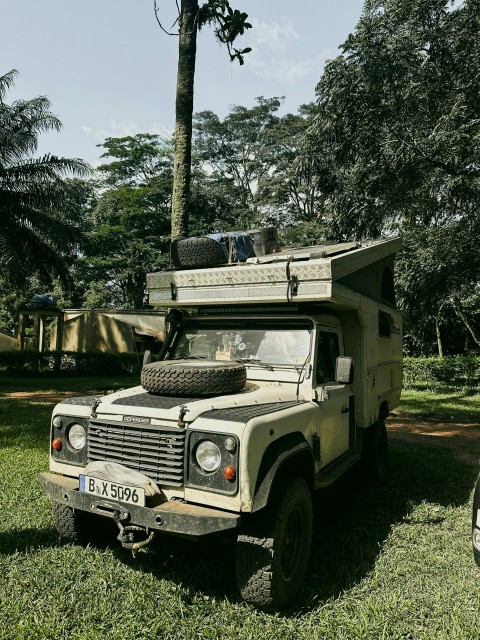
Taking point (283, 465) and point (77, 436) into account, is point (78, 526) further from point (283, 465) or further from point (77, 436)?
point (283, 465)

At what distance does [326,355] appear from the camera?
4.94m

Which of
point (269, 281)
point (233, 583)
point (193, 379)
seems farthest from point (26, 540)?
point (269, 281)

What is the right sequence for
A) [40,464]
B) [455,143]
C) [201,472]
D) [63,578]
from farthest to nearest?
1. [455,143]
2. [40,464]
3. [63,578]
4. [201,472]

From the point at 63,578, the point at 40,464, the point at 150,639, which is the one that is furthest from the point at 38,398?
the point at 150,639

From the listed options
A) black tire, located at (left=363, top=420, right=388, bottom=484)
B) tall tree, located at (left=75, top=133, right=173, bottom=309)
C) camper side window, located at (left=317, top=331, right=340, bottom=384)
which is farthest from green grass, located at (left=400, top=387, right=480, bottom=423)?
tall tree, located at (left=75, top=133, right=173, bottom=309)

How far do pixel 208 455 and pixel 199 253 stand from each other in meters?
2.52

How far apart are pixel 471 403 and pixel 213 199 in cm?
2388

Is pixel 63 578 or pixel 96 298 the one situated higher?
pixel 96 298

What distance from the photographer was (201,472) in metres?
3.42

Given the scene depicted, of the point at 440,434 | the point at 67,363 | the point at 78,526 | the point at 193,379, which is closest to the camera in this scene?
the point at 193,379

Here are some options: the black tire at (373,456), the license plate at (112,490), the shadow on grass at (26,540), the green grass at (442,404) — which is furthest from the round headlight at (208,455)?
the green grass at (442,404)

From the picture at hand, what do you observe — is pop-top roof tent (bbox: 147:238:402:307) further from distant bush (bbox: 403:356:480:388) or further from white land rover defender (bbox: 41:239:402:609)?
distant bush (bbox: 403:356:480:388)

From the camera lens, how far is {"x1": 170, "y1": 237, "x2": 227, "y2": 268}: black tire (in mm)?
5352

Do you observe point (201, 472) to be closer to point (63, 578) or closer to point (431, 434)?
point (63, 578)
